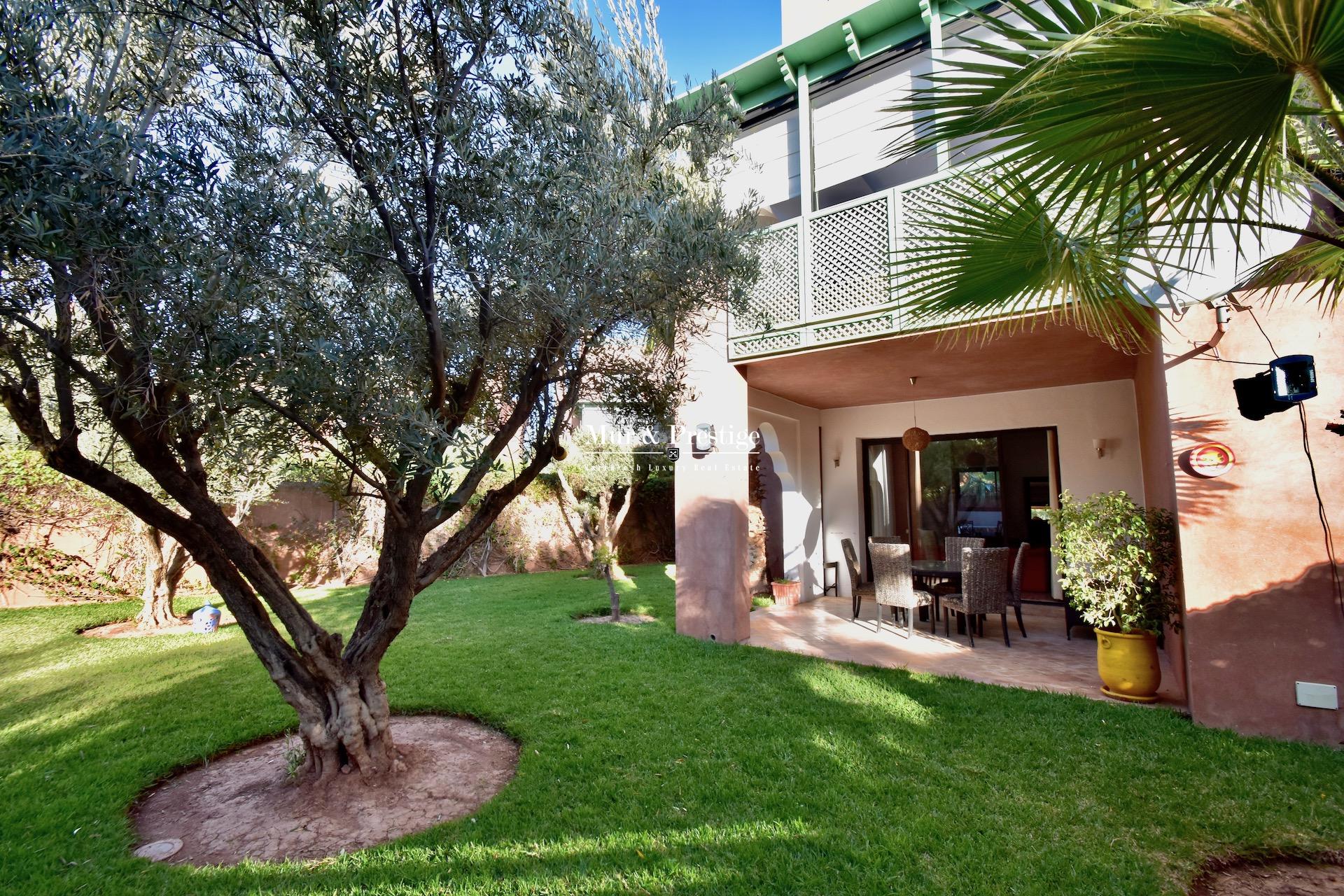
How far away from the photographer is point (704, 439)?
22.7 ft

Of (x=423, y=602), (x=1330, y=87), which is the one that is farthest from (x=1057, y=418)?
(x=423, y=602)

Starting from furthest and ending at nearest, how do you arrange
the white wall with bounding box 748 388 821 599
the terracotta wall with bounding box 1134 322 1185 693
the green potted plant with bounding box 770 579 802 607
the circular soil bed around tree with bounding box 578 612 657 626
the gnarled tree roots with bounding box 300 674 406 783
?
the white wall with bounding box 748 388 821 599 < the green potted plant with bounding box 770 579 802 607 < the circular soil bed around tree with bounding box 578 612 657 626 < the terracotta wall with bounding box 1134 322 1185 693 < the gnarled tree roots with bounding box 300 674 406 783

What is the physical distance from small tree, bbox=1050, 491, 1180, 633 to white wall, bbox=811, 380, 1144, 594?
119 inches

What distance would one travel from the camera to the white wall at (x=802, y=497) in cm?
993

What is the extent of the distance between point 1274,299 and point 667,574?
34.3 ft

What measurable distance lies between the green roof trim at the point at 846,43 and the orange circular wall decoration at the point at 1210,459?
15.1 feet

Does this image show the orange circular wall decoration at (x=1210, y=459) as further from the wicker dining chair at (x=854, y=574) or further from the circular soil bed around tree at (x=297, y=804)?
the circular soil bed around tree at (x=297, y=804)

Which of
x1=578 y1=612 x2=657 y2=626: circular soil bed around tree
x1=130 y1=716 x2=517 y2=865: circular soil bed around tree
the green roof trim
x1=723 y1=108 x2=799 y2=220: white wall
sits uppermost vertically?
the green roof trim

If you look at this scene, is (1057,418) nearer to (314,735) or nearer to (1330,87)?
(1330,87)

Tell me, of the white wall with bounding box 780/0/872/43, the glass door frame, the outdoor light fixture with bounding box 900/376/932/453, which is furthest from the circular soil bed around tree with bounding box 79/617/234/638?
the white wall with bounding box 780/0/872/43

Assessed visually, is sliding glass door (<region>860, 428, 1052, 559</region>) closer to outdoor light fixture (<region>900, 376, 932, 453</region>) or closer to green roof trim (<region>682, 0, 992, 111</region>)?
outdoor light fixture (<region>900, 376, 932, 453</region>)

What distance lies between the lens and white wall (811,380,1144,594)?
8.28 m

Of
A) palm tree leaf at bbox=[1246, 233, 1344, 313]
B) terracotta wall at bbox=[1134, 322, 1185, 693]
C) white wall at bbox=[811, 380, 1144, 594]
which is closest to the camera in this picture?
palm tree leaf at bbox=[1246, 233, 1344, 313]

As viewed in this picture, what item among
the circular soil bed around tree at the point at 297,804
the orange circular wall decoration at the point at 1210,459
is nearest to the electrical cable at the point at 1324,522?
the orange circular wall decoration at the point at 1210,459
